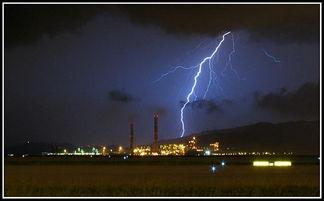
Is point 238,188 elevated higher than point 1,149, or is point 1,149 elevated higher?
point 1,149

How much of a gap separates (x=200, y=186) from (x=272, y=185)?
4.08 metres

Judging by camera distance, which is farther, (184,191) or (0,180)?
(184,191)

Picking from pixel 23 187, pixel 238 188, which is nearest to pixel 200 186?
pixel 238 188

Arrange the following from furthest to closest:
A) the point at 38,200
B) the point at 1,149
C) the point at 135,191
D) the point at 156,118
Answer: the point at 156,118 → the point at 135,191 → the point at 1,149 → the point at 38,200

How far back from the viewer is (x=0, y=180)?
102 feet

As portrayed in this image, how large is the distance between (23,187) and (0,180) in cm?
450

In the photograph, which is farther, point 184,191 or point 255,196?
point 184,191

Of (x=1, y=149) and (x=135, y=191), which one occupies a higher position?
(x=1, y=149)

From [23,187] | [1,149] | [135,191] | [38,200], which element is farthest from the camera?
[23,187]

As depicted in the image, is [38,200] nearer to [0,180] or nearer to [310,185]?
[0,180]

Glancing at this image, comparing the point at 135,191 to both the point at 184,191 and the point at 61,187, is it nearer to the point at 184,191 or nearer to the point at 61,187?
the point at 184,191

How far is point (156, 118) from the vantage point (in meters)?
189

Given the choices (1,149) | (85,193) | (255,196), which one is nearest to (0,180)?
(1,149)

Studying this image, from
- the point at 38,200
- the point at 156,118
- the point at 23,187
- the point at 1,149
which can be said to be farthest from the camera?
the point at 156,118
